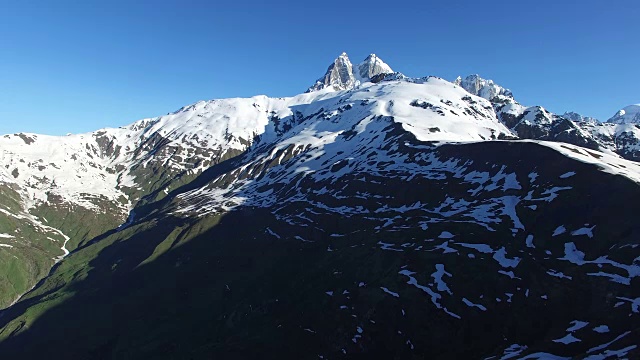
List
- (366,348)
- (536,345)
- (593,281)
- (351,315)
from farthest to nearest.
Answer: (351,315), (366,348), (593,281), (536,345)

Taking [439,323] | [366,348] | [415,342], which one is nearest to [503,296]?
[439,323]

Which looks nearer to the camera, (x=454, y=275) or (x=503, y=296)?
(x=503, y=296)

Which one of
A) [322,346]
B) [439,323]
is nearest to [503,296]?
[439,323]

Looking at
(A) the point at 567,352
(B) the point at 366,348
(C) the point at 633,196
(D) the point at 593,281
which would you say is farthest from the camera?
(B) the point at 366,348

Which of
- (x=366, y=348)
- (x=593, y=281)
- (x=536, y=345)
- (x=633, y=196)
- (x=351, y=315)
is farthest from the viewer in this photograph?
(x=351, y=315)

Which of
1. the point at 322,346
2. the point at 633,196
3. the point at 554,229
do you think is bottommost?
the point at 322,346

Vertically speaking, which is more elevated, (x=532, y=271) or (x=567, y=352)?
(x=532, y=271)

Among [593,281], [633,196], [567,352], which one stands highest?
[633,196]

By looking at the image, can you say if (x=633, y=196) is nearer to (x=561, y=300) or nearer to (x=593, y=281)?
(x=593, y=281)

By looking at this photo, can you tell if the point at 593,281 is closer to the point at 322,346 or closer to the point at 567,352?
the point at 567,352
